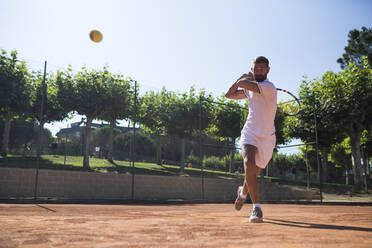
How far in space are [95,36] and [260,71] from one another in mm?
7486

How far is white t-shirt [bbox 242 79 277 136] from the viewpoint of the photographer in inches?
132

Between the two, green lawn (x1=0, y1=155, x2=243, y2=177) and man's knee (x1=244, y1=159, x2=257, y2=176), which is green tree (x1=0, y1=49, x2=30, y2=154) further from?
man's knee (x1=244, y1=159, x2=257, y2=176)

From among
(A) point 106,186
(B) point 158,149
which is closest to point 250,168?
(A) point 106,186

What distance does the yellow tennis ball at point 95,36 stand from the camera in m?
9.48

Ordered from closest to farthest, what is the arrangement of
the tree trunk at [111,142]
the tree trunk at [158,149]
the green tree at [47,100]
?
the green tree at [47,100] → the tree trunk at [111,142] → the tree trunk at [158,149]

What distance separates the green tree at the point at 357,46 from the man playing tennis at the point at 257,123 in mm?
26375

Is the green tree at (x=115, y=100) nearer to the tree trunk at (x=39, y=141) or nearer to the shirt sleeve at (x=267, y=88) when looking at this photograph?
the tree trunk at (x=39, y=141)

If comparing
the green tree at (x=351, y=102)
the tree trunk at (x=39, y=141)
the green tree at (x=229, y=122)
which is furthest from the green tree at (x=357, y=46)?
the tree trunk at (x=39, y=141)

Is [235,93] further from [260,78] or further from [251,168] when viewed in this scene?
[251,168]

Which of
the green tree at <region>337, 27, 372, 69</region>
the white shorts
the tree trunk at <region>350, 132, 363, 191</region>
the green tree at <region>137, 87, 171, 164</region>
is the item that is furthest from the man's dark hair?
the green tree at <region>337, 27, 372, 69</region>

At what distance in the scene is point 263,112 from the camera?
340 centimetres

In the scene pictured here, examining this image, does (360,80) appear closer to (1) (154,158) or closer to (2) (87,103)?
(1) (154,158)

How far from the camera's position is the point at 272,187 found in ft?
46.1

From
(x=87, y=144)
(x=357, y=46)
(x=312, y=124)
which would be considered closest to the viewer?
(x=87, y=144)
